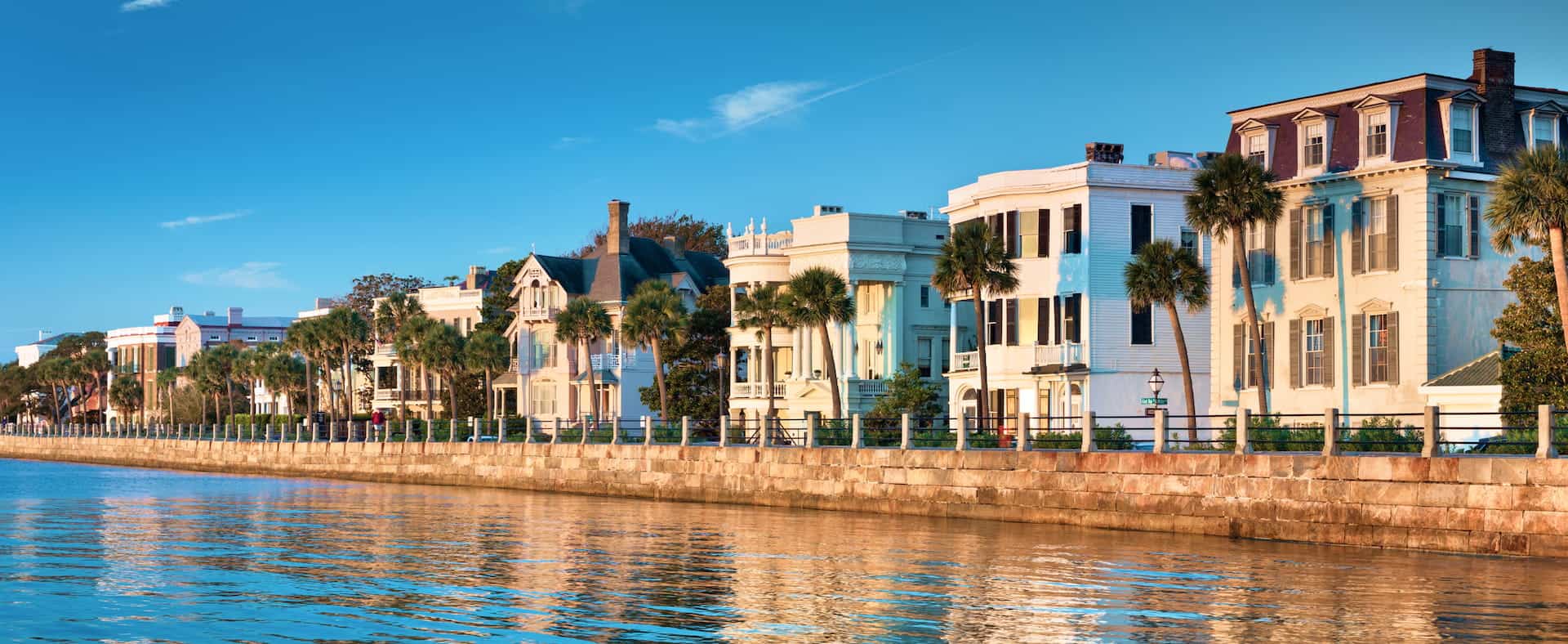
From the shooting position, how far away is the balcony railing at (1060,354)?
56.7m

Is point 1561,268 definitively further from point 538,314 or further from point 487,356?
point 538,314

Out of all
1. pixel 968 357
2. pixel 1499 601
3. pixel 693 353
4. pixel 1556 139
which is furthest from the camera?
pixel 693 353

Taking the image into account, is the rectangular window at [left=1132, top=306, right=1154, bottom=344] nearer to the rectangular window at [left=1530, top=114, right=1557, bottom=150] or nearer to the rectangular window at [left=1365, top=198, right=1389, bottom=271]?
the rectangular window at [left=1365, top=198, right=1389, bottom=271]

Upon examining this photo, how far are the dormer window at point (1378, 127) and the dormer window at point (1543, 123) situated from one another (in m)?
3.44

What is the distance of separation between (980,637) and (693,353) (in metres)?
61.9

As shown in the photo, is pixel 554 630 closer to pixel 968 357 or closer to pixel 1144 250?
pixel 1144 250

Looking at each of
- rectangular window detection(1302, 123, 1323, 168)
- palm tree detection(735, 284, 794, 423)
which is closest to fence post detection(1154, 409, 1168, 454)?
rectangular window detection(1302, 123, 1323, 168)

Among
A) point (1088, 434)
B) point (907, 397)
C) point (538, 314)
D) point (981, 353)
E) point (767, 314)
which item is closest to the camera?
point (1088, 434)

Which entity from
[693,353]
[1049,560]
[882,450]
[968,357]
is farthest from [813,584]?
[693,353]

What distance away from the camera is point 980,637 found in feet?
63.4

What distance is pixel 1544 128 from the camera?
1785 inches

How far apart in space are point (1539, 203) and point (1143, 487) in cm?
910

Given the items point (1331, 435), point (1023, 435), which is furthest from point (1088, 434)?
point (1331, 435)

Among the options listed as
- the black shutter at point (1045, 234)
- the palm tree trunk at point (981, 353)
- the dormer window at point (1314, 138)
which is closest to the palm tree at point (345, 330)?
the palm tree trunk at point (981, 353)
